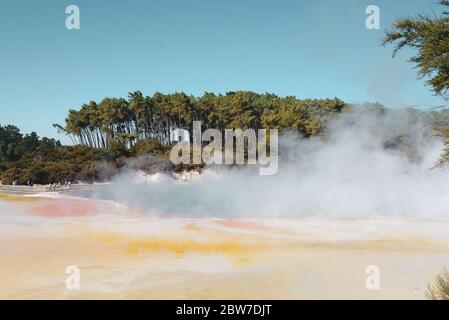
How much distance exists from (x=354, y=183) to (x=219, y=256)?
15631mm

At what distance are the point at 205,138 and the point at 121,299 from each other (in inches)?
1992

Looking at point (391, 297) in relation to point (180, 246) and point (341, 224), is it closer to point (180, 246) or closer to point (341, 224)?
point (180, 246)

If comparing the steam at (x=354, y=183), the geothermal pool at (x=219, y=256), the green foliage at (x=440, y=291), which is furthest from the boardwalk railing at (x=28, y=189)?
the green foliage at (x=440, y=291)

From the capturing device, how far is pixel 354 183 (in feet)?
83.5

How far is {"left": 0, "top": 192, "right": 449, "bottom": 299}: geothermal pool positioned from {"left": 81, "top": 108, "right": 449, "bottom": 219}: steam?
273cm

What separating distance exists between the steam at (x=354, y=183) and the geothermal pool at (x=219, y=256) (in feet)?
8.97

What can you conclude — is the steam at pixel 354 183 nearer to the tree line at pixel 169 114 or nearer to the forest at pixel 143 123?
the forest at pixel 143 123

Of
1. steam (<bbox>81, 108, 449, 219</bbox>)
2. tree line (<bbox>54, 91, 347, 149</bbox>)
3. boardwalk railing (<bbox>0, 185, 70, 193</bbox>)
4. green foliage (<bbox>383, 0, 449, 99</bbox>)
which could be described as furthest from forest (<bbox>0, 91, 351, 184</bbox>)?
green foliage (<bbox>383, 0, 449, 99</bbox>)

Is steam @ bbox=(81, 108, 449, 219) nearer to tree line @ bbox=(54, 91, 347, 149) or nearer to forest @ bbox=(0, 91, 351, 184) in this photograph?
forest @ bbox=(0, 91, 351, 184)

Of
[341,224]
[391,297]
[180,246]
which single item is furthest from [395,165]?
[391,297]

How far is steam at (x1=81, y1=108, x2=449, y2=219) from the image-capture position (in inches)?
845

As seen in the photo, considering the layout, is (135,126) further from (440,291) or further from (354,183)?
(440,291)

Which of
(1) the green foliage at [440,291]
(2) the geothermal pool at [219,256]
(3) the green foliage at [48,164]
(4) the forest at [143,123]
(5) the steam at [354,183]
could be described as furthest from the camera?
(4) the forest at [143,123]

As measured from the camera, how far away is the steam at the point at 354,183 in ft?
70.4
